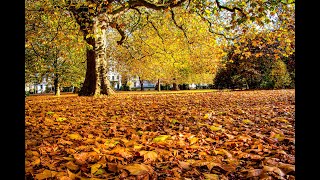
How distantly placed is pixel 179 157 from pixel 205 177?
0.60 meters

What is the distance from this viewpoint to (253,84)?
88.2 feet

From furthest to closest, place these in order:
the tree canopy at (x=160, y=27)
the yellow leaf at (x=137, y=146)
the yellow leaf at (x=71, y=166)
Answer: the tree canopy at (x=160, y=27), the yellow leaf at (x=137, y=146), the yellow leaf at (x=71, y=166)

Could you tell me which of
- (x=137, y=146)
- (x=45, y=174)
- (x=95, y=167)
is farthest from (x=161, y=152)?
(x=45, y=174)

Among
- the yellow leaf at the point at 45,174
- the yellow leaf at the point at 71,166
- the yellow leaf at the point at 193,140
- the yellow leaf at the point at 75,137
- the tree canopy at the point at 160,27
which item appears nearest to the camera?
the yellow leaf at the point at 45,174

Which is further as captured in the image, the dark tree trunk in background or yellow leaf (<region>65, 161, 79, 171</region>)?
the dark tree trunk in background

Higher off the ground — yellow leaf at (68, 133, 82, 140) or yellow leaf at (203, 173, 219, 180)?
yellow leaf at (68, 133, 82, 140)

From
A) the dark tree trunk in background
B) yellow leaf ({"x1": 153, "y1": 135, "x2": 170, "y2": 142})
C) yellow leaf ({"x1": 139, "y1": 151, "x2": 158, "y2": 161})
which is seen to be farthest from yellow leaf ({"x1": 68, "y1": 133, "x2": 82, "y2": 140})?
the dark tree trunk in background

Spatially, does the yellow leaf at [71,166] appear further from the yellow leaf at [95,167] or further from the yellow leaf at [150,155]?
the yellow leaf at [150,155]

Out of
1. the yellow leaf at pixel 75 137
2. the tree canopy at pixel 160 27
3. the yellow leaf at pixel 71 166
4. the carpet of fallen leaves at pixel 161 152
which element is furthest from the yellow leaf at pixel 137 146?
the tree canopy at pixel 160 27

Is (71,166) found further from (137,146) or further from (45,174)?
(137,146)

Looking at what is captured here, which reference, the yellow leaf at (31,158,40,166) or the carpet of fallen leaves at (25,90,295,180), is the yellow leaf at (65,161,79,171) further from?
the yellow leaf at (31,158,40,166)
